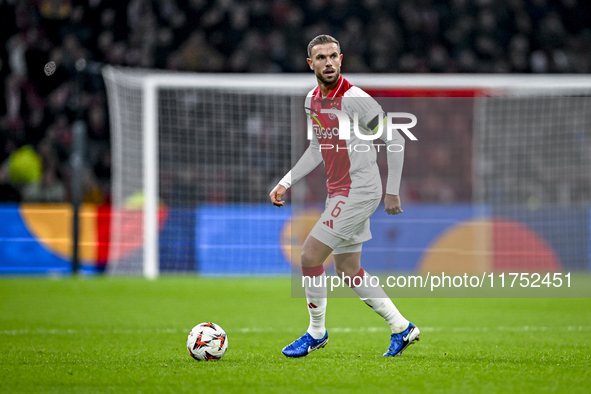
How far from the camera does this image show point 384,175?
40.9ft

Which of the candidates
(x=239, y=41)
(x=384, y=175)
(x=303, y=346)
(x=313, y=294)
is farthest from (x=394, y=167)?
(x=239, y=41)

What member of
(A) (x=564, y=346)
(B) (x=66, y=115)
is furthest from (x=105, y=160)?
(A) (x=564, y=346)

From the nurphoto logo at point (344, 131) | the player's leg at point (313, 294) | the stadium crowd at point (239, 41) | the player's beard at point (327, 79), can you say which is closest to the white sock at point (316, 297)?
the player's leg at point (313, 294)

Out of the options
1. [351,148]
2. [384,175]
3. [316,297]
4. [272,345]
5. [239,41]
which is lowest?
[272,345]

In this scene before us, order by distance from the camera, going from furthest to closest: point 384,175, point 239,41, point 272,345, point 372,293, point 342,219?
point 239,41 < point 384,175 < point 272,345 < point 372,293 < point 342,219

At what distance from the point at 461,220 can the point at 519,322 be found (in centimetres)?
567

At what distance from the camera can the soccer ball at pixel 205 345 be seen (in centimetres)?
447

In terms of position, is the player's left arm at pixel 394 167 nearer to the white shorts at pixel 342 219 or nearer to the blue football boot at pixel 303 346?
the white shorts at pixel 342 219

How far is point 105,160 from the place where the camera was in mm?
16047

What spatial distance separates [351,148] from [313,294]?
0.92 meters

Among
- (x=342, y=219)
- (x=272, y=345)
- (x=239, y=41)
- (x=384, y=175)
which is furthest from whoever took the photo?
(x=239, y=41)

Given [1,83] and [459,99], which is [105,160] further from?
[459,99]

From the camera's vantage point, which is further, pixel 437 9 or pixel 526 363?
pixel 437 9

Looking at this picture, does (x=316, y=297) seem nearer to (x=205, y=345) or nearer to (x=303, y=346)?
(x=303, y=346)
